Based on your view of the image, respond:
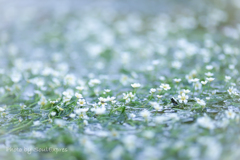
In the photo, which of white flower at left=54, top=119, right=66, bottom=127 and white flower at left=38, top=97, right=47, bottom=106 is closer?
white flower at left=54, top=119, right=66, bottom=127

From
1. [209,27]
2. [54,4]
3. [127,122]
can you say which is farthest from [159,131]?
[54,4]

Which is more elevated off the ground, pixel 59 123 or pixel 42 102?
pixel 42 102

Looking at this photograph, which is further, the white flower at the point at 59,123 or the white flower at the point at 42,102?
the white flower at the point at 42,102

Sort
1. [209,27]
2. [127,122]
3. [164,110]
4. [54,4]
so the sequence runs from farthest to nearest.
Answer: [54,4] < [209,27] < [164,110] < [127,122]

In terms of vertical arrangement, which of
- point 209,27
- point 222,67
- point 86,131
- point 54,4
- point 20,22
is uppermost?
point 54,4

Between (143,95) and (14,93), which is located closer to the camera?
(143,95)

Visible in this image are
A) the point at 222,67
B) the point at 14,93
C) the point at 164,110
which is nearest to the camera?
the point at 164,110

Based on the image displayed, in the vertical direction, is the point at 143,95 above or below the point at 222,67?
below

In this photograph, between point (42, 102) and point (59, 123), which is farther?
point (42, 102)

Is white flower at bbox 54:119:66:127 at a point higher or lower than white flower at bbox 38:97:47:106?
lower

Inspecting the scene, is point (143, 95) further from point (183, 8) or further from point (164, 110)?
point (183, 8)

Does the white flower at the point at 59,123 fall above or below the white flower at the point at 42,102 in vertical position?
below
